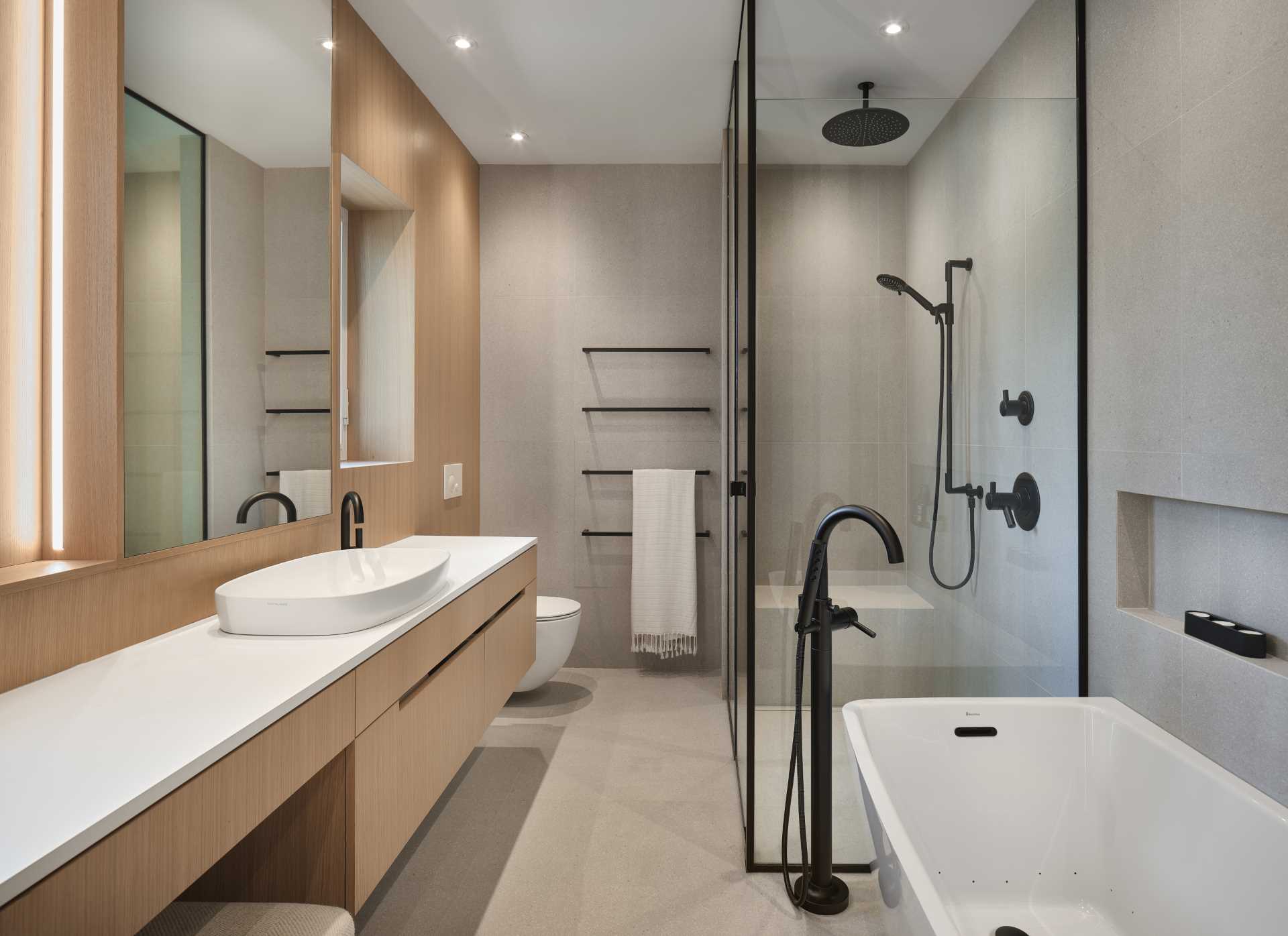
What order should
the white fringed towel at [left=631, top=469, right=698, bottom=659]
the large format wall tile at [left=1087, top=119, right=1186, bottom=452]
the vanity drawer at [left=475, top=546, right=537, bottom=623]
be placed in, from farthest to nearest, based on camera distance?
the white fringed towel at [left=631, top=469, right=698, bottom=659] < the vanity drawer at [left=475, top=546, right=537, bottom=623] < the large format wall tile at [left=1087, top=119, right=1186, bottom=452]

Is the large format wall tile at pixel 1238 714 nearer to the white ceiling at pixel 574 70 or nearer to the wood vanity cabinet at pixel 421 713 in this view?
the wood vanity cabinet at pixel 421 713

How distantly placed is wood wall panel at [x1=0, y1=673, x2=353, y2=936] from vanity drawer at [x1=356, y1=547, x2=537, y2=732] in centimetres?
13

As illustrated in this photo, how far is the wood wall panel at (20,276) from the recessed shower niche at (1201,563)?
2.17 metres

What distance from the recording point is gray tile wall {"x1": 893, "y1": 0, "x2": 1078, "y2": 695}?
1851 millimetres

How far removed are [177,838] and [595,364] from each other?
114 inches

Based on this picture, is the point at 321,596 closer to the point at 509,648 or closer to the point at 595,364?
the point at 509,648

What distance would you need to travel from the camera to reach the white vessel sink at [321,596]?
4.71 feet

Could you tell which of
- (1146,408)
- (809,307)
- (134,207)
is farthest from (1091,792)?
(134,207)

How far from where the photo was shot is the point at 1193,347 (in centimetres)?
145

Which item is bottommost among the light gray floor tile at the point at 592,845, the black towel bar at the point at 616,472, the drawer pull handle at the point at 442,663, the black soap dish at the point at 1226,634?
the light gray floor tile at the point at 592,845

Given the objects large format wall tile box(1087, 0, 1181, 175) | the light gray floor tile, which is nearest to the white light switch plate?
the light gray floor tile

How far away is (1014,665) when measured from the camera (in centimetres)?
190

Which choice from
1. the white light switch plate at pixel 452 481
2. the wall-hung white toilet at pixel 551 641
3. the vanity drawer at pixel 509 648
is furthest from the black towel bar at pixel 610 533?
the vanity drawer at pixel 509 648

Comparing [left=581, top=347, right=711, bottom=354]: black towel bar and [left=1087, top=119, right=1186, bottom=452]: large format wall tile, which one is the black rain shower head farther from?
[left=581, top=347, right=711, bottom=354]: black towel bar
